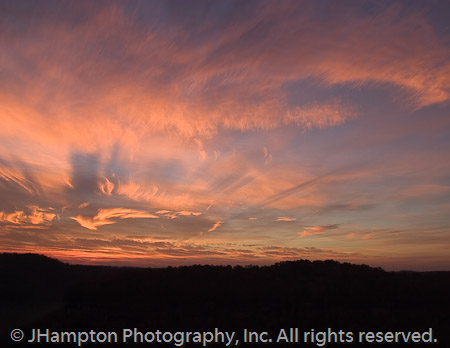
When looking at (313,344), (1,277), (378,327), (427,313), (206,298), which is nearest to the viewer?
(313,344)

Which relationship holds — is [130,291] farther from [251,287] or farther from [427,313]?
[427,313]

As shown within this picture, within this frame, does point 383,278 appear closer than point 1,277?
Yes

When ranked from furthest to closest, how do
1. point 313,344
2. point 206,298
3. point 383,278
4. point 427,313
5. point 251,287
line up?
point 383,278 < point 251,287 < point 206,298 < point 427,313 < point 313,344

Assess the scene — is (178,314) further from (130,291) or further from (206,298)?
(130,291)

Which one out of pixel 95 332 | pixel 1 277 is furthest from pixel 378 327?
pixel 1 277

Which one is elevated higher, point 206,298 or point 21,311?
Result: point 206,298

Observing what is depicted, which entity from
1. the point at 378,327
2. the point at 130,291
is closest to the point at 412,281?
the point at 378,327
